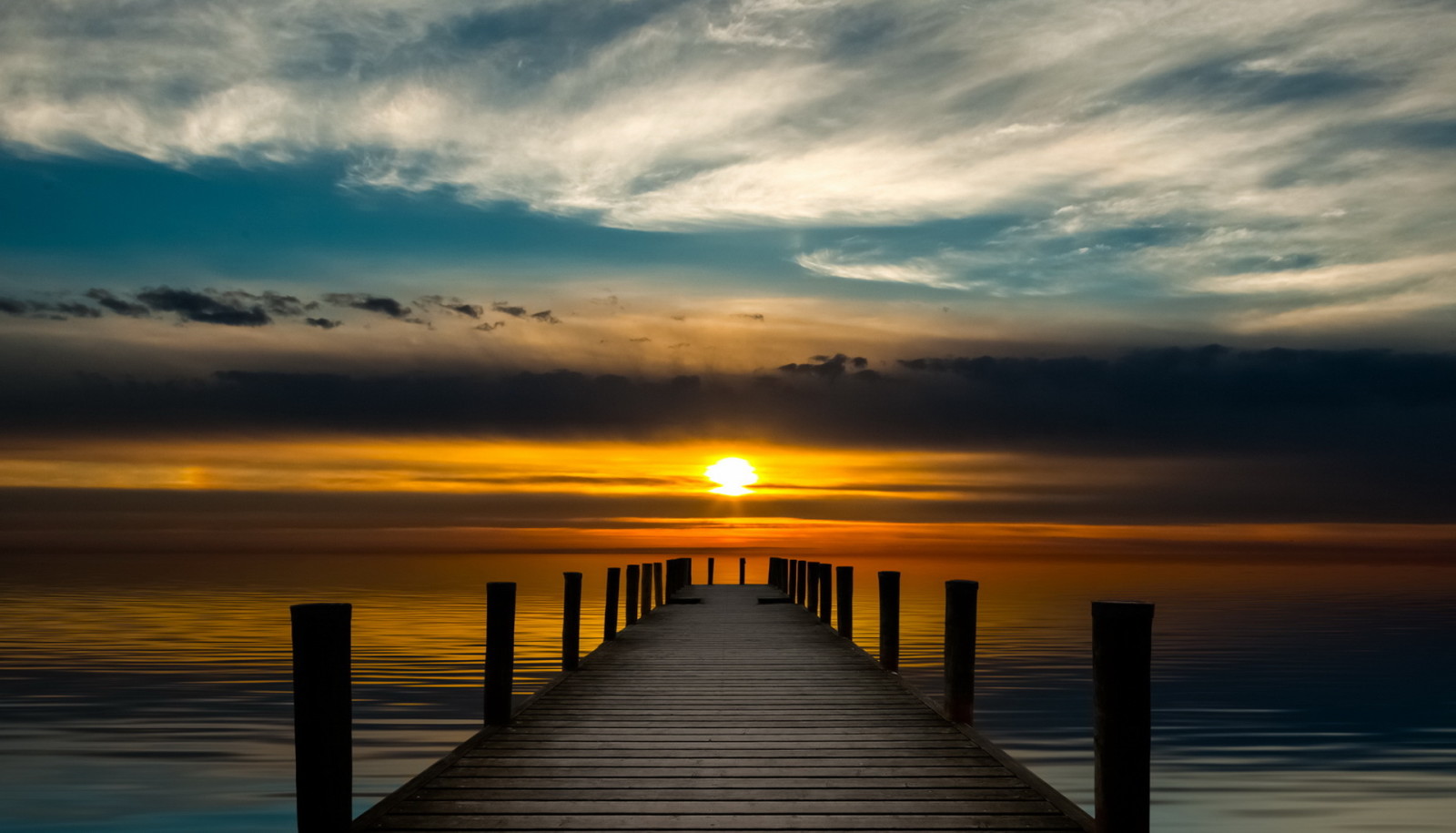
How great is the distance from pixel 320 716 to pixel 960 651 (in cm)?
576

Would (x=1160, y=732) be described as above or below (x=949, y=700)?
below

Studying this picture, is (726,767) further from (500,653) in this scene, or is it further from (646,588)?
(646,588)

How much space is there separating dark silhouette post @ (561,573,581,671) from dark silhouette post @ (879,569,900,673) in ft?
11.9

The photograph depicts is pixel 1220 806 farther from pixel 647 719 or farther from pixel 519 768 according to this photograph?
pixel 519 768

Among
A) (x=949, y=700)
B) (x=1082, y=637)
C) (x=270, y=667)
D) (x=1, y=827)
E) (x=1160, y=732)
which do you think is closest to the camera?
(x=949, y=700)

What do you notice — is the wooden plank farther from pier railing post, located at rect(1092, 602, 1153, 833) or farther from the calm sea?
the calm sea

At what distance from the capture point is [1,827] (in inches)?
575

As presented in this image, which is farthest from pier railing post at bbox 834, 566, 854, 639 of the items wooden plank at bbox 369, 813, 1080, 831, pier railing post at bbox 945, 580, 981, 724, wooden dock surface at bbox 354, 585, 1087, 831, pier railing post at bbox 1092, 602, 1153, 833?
pier railing post at bbox 1092, 602, 1153, 833

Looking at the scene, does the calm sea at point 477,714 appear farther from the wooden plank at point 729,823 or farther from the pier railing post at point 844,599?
the wooden plank at point 729,823

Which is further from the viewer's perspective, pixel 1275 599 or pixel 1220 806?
pixel 1275 599

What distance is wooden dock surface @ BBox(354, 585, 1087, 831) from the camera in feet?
20.2

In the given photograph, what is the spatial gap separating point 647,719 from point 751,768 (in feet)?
7.31

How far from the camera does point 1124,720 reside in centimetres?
572

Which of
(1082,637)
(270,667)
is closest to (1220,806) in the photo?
(270,667)
